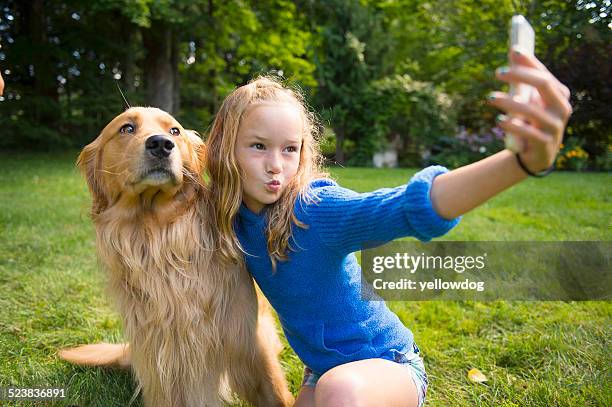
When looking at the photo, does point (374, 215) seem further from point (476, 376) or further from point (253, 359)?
point (476, 376)

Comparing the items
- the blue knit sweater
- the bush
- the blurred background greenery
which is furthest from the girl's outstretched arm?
the bush

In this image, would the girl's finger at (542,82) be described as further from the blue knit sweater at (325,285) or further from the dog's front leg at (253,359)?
the dog's front leg at (253,359)

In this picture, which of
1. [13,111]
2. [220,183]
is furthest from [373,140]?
[220,183]

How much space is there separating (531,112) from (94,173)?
177 cm

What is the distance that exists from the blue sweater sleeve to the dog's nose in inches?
22.1

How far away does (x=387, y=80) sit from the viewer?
1714 centimetres

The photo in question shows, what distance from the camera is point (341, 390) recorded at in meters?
1.63

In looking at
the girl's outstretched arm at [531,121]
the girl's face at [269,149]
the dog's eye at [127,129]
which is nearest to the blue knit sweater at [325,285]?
the girl's face at [269,149]

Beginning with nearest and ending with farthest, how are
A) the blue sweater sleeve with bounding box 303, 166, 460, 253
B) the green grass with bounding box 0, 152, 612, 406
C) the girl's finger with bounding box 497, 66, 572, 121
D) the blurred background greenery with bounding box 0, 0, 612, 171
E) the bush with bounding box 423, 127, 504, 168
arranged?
the girl's finger with bounding box 497, 66, 572, 121, the blue sweater sleeve with bounding box 303, 166, 460, 253, the green grass with bounding box 0, 152, 612, 406, the blurred background greenery with bounding box 0, 0, 612, 171, the bush with bounding box 423, 127, 504, 168

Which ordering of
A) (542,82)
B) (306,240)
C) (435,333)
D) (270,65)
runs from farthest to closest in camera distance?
(270,65) < (435,333) < (306,240) < (542,82)

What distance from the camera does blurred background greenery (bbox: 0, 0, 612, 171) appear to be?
42.8 ft

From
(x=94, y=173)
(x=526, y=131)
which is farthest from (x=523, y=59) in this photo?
(x=94, y=173)

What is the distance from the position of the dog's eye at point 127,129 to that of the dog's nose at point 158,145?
0.70 feet

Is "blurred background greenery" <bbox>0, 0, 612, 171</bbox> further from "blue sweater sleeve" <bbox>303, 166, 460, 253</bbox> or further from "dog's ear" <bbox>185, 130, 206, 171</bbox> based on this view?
"blue sweater sleeve" <bbox>303, 166, 460, 253</bbox>
